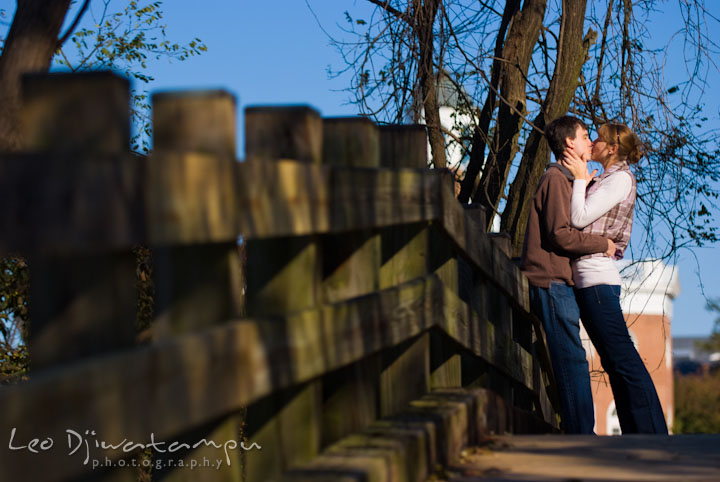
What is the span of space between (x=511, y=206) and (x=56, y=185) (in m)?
6.01

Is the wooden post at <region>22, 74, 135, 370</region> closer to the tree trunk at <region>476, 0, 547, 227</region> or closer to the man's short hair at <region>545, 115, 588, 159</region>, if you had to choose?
the man's short hair at <region>545, 115, 588, 159</region>

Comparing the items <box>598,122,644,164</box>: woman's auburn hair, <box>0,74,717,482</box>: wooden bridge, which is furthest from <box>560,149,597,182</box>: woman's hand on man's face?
<box>0,74,717,482</box>: wooden bridge

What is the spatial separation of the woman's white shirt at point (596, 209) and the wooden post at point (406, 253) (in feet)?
6.50

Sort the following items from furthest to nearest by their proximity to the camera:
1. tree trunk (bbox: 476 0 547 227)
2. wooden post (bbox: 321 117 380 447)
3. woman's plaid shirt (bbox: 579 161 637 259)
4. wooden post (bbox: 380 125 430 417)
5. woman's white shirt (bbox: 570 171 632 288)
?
tree trunk (bbox: 476 0 547 227) → woman's plaid shirt (bbox: 579 161 637 259) → woman's white shirt (bbox: 570 171 632 288) → wooden post (bbox: 380 125 430 417) → wooden post (bbox: 321 117 380 447)

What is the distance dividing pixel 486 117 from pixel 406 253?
4.44 m

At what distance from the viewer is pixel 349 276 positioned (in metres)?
2.86

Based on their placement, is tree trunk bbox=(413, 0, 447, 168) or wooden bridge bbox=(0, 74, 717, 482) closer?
wooden bridge bbox=(0, 74, 717, 482)

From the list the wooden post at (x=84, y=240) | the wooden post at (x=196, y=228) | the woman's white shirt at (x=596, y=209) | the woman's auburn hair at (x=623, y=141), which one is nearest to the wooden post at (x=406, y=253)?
the wooden post at (x=196, y=228)

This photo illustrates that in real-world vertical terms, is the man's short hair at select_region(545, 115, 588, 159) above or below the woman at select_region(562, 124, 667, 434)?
above

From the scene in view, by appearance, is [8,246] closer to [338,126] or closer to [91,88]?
[91,88]

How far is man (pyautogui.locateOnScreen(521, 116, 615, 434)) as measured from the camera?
5.45 meters

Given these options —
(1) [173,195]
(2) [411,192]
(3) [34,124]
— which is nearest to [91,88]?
(3) [34,124]

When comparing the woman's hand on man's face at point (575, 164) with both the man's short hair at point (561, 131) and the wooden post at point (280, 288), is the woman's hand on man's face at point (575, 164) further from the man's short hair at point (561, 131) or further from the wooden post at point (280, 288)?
the wooden post at point (280, 288)

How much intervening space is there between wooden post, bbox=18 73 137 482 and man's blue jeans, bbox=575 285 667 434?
4124mm
